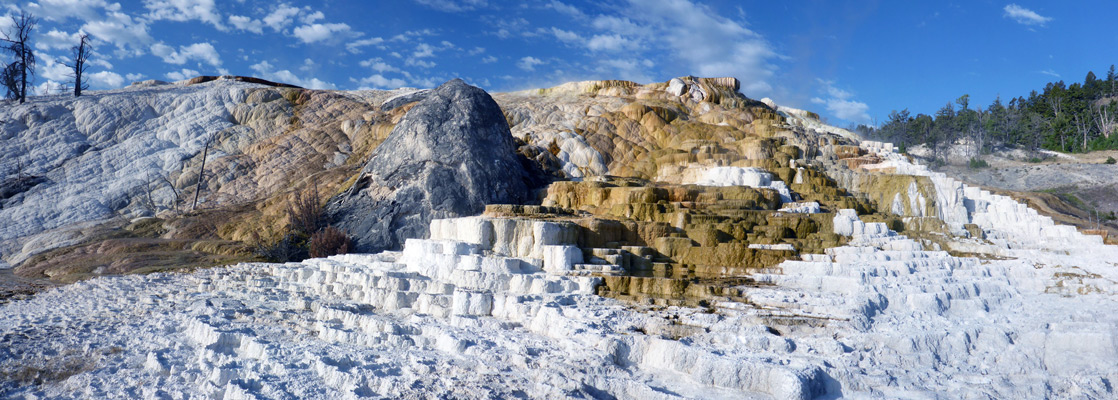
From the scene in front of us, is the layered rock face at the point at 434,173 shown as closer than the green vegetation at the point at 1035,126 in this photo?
Yes

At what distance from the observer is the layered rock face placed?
618 inches

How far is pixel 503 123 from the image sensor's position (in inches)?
746

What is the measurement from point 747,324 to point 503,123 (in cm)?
1285

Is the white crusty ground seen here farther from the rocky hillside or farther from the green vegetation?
the green vegetation

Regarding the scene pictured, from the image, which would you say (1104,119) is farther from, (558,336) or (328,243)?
(558,336)

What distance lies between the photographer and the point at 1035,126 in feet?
140

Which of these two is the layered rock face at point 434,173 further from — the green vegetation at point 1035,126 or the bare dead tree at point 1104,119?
the bare dead tree at point 1104,119

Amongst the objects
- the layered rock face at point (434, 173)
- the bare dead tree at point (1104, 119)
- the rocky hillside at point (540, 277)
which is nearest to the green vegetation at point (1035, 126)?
the bare dead tree at point (1104, 119)

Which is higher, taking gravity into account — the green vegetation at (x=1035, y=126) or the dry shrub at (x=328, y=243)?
the green vegetation at (x=1035, y=126)

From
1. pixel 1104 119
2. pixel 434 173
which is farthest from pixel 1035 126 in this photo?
pixel 434 173

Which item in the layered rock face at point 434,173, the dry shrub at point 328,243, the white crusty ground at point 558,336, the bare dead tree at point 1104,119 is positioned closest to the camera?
the white crusty ground at point 558,336

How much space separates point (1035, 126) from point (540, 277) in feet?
152

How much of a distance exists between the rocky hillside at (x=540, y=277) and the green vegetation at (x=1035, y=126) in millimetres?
26131

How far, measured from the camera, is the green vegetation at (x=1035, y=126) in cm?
4203
